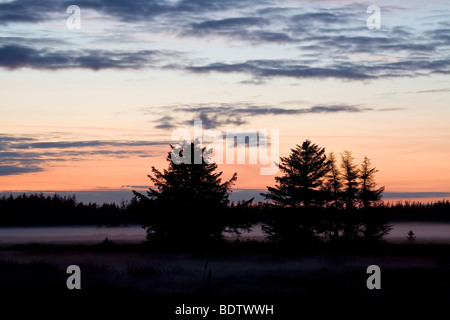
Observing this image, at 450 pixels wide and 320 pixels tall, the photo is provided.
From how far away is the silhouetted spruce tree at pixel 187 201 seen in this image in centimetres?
3884

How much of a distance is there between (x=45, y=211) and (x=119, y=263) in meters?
127

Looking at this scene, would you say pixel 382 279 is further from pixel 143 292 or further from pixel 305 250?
pixel 305 250

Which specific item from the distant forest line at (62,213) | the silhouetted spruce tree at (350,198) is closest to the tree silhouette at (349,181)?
the silhouetted spruce tree at (350,198)

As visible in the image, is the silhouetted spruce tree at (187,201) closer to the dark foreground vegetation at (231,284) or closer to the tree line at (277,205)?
the tree line at (277,205)

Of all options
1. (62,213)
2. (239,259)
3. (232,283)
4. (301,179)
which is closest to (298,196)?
(301,179)

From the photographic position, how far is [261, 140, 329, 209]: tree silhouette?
45.5 m

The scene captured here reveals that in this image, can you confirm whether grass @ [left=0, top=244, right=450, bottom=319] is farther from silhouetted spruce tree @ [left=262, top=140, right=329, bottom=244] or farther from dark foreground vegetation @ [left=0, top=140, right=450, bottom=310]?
silhouetted spruce tree @ [left=262, top=140, right=329, bottom=244]

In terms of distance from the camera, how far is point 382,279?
20219 mm

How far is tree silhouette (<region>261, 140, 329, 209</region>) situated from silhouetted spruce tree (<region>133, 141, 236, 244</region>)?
6.76 meters

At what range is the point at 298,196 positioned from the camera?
45375 mm

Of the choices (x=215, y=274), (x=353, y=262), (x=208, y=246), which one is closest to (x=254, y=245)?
(x=208, y=246)

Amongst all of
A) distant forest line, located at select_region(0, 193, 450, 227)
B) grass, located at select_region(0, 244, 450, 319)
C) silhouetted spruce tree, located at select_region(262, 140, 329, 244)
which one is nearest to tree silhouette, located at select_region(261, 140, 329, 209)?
silhouetted spruce tree, located at select_region(262, 140, 329, 244)

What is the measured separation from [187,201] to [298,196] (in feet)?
33.1
